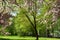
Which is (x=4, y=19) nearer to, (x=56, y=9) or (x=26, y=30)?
(x=56, y=9)

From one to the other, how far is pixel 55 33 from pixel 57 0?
41.6 meters

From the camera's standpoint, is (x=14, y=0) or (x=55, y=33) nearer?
(x=14, y=0)

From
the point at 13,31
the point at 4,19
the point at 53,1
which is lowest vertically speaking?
the point at 13,31

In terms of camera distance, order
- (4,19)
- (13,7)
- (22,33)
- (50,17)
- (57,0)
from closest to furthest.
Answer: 1. (57,0)
2. (50,17)
3. (13,7)
4. (4,19)
5. (22,33)

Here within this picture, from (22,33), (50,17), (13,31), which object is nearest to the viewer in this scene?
(50,17)

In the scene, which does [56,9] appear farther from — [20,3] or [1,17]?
[1,17]

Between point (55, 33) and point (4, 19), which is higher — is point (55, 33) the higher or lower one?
the lower one

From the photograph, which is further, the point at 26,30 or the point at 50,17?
the point at 26,30

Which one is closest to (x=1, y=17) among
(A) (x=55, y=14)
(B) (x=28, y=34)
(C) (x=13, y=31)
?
(A) (x=55, y=14)

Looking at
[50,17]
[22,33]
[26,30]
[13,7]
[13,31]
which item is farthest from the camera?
[13,31]

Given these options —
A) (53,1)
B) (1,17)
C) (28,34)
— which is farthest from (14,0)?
(28,34)

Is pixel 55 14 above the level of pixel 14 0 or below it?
below

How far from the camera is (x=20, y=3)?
468 inches

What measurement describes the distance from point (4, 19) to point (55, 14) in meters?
4.29
